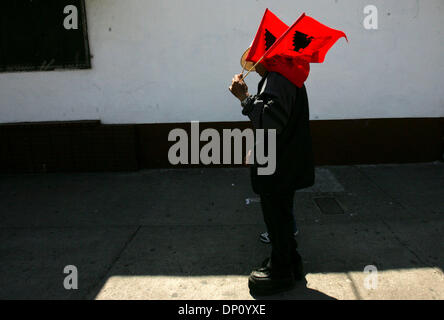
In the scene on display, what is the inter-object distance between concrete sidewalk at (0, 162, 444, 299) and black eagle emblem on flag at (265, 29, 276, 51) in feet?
6.11

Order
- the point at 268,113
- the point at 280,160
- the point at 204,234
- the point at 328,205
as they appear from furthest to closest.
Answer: the point at 328,205
the point at 204,234
the point at 280,160
the point at 268,113

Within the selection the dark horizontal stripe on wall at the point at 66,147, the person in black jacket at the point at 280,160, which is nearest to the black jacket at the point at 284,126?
the person in black jacket at the point at 280,160

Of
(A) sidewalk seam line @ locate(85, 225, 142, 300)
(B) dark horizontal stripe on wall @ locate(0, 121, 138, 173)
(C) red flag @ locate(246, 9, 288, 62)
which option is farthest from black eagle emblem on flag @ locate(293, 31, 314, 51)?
(B) dark horizontal stripe on wall @ locate(0, 121, 138, 173)

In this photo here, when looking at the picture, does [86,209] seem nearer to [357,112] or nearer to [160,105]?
[160,105]

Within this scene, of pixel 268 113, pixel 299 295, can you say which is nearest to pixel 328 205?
pixel 299 295

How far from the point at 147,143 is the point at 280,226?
3.59 m

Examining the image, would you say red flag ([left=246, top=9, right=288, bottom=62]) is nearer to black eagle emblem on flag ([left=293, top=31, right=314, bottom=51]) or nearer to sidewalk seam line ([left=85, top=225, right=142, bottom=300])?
black eagle emblem on flag ([left=293, top=31, right=314, bottom=51])

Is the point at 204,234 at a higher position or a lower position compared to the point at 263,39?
lower

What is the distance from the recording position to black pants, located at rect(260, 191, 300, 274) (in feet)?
9.29

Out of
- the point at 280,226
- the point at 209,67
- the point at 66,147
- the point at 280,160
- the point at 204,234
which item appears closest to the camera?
the point at 280,160

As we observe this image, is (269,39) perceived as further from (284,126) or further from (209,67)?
(209,67)

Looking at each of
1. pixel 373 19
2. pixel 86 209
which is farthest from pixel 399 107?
pixel 86 209

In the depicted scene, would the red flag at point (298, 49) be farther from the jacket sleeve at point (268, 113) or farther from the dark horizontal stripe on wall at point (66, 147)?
the dark horizontal stripe on wall at point (66, 147)

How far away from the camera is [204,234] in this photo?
13.0ft
